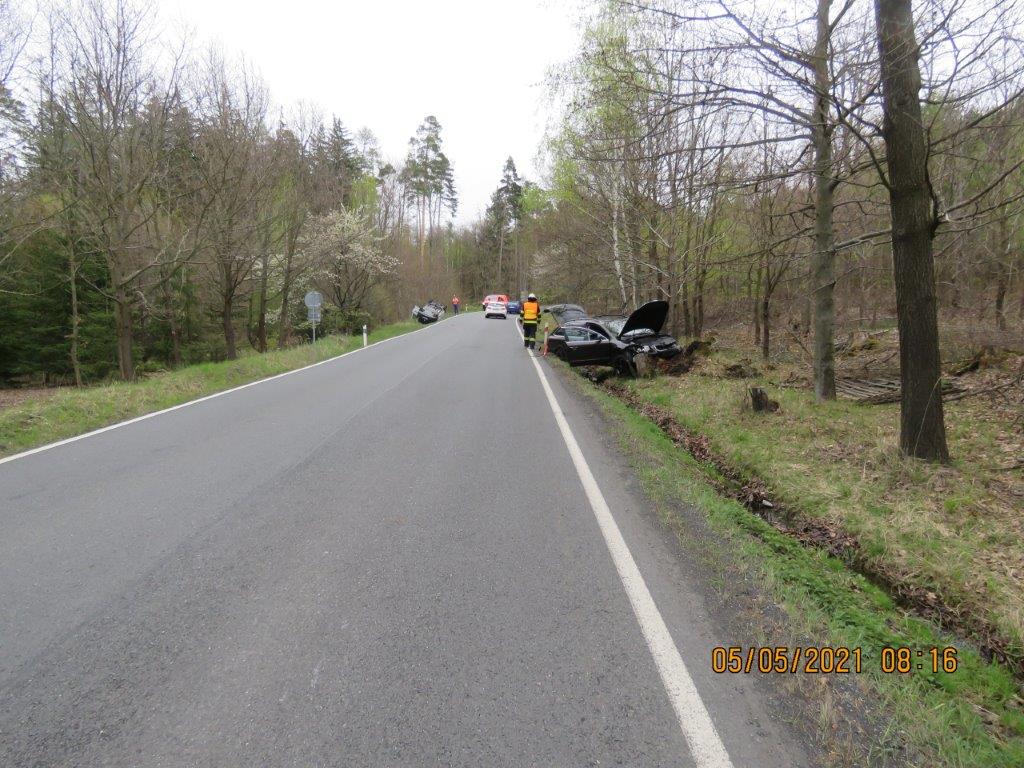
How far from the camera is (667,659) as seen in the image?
9.47 ft

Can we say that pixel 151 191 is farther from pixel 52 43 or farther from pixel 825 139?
pixel 825 139

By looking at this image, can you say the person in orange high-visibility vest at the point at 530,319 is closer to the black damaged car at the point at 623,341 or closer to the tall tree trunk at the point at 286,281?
the black damaged car at the point at 623,341

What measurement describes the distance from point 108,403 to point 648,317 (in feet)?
36.7

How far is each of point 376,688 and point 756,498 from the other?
4905 millimetres

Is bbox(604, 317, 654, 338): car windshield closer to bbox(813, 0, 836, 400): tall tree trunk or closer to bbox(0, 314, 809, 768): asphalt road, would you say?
bbox(813, 0, 836, 400): tall tree trunk

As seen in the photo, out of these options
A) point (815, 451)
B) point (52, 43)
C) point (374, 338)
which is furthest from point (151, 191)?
point (815, 451)

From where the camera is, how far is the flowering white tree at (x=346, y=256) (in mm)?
26672

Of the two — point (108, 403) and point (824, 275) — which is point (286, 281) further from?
point (824, 275)

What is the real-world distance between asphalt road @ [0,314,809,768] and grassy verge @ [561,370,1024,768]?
0.50m

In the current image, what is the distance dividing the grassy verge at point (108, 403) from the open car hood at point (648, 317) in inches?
363

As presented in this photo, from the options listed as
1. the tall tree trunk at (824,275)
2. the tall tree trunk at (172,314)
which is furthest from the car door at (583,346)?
the tall tree trunk at (172,314)

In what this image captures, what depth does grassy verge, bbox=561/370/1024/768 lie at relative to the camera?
2.40 metres

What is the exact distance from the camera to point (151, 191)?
57.8ft
